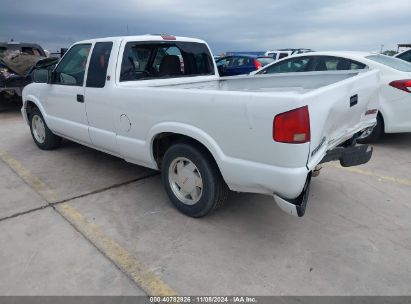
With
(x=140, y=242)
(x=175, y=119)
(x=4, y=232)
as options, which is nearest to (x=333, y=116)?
(x=175, y=119)

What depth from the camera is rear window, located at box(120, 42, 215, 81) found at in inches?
156

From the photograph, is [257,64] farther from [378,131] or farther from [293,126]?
[293,126]

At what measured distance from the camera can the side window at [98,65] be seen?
156 inches

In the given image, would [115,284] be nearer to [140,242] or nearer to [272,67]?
[140,242]

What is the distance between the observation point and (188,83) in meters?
4.49

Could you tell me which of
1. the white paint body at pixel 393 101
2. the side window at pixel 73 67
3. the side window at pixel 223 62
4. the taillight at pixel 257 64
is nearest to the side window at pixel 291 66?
the white paint body at pixel 393 101

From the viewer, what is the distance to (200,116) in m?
2.92

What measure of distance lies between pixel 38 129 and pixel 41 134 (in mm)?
98

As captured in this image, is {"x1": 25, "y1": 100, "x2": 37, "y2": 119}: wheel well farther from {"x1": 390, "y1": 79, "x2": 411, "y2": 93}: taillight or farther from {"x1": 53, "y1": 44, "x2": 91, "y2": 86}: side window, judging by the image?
{"x1": 390, "y1": 79, "x2": 411, "y2": 93}: taillight

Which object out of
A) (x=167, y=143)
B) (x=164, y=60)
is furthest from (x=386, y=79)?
(x=167, y=143)

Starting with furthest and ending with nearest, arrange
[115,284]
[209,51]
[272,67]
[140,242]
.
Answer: [272,67] < [209,51] < [140,242] < [115,284]

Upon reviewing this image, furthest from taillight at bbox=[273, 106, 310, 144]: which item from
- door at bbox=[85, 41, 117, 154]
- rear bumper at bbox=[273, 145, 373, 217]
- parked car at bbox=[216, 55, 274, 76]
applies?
parked car at bbox=[216, 55, 274, 76]

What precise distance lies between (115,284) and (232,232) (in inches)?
45.6

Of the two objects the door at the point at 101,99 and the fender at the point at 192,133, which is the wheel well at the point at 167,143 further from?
the door at the point at 101,99
